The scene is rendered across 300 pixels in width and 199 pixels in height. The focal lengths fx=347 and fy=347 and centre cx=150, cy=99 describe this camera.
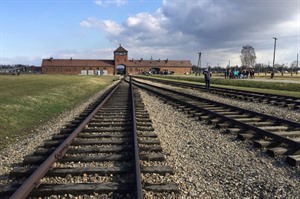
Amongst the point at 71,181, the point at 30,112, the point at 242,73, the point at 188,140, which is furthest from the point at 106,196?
the point at 242,73

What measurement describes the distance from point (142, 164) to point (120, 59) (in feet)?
480

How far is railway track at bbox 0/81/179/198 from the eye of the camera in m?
4.85

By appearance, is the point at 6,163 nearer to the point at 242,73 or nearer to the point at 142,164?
the point at 142,164

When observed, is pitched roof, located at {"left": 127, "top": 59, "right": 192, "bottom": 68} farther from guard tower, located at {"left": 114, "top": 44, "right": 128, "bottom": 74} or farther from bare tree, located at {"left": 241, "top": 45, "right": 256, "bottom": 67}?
bare tree, located at {"left": 241, "top": 45, "right": 256, "bottom": 67}

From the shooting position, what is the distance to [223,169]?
20.4 ft

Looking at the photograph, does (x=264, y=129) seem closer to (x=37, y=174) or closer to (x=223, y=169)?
(x=223, y=169)

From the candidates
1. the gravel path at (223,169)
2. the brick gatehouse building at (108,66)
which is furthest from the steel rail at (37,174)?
the brick gatehouse building at (108,66)

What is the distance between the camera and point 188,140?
8711mm

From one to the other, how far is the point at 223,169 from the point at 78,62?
14656cm

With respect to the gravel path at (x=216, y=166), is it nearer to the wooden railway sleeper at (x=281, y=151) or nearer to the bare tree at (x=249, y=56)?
the wooden railway sleeper at (x=281, y=151)

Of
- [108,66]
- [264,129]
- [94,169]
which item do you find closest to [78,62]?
[108,66]

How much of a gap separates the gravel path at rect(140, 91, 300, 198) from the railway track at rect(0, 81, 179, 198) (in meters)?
0.36

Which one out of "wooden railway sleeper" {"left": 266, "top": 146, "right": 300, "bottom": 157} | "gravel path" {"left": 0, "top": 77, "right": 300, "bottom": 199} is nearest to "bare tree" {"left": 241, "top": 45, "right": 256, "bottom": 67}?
"gravel path" {"left": 0, "top": 77, "right": 300, "bottom": 199}

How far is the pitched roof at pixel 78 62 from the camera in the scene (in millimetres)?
146250
